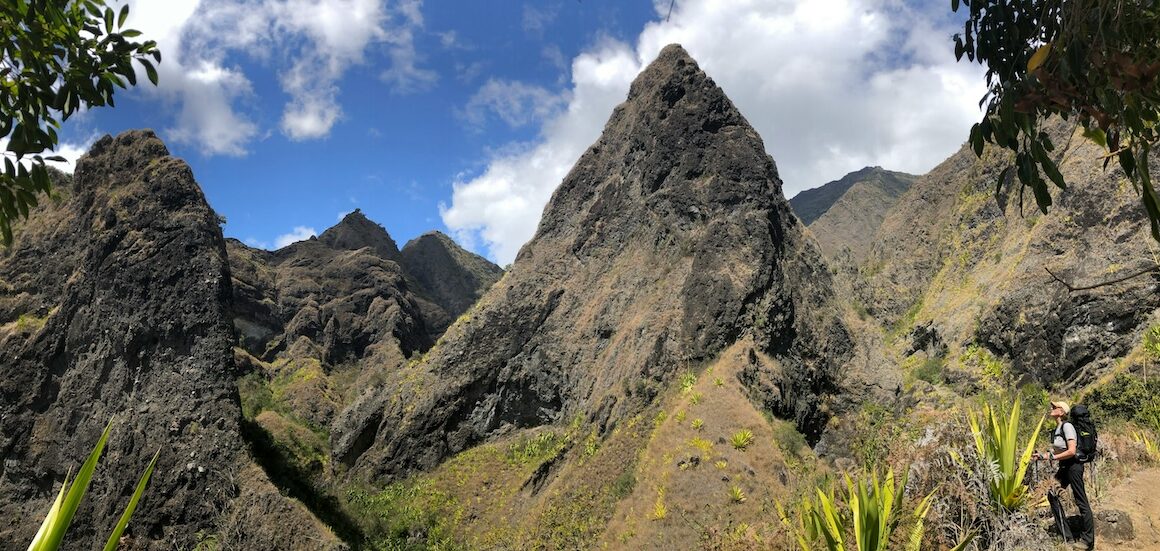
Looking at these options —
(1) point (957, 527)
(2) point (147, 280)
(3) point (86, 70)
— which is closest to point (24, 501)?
(2) point (147, 280)

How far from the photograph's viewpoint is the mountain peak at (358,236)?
Result: 71.0 metres

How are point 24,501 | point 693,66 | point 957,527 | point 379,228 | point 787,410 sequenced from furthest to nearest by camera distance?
1. point 379,228
2. point 693,66
3. point 24,501
4. point 787,410
5. point 957,527

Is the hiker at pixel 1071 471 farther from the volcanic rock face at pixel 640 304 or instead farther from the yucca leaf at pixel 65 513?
the volcanic rock face at pixel 640 304

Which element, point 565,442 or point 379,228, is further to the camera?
point 379,228

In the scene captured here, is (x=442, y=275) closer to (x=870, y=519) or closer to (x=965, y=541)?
(x=870, y=519)

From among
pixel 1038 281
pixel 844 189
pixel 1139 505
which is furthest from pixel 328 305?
pixel 844 189

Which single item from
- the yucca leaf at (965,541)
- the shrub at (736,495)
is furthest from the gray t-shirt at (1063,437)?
the shrub at (736,495)

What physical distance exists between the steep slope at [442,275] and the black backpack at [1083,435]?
70633 millimetres

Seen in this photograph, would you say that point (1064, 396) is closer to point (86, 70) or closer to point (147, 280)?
point (86, 70)

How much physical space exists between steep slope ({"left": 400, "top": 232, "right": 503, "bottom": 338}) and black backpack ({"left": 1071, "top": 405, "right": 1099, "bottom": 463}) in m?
70.6

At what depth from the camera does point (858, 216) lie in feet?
302

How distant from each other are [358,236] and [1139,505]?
72.5 m

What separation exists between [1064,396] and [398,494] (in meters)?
25.9

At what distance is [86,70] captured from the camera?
4430mm
